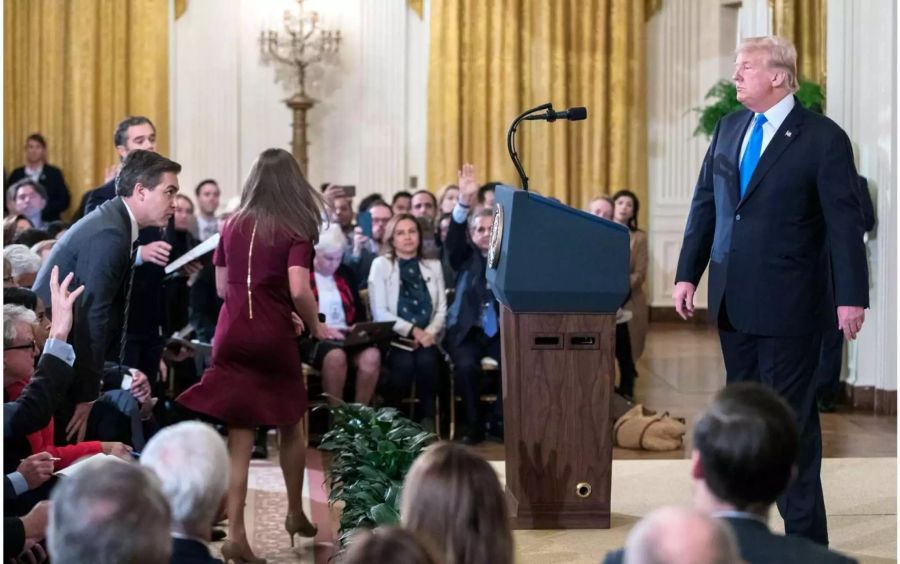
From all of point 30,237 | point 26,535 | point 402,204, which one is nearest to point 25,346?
point 26,535

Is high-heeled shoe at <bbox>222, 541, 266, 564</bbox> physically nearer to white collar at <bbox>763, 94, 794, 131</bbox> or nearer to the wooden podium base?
the wooden podium base

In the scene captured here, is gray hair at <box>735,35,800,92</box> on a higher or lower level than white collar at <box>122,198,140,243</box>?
higher

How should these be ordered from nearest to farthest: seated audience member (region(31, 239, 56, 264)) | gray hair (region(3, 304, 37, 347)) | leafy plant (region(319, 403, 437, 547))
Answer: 1. gray hair (region(3, 304, 37, 347))
2. leafy plant (region(319, 403, 437, 547))
3. seated audience member (region(31, 239, 56, 264))

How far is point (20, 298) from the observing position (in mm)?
4367

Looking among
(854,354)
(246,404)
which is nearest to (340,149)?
(854,354)

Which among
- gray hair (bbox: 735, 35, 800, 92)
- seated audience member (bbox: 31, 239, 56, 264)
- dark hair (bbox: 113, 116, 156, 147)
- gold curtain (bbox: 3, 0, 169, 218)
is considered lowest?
seated audience member (bbox: 31, 239, 56, 264)

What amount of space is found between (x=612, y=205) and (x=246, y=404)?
4.66m

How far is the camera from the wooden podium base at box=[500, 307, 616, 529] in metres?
4.92

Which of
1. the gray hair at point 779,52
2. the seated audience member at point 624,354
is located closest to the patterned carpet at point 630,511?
the gray hair at point 779,52

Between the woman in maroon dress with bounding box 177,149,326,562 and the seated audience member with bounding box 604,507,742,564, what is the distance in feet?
10.1

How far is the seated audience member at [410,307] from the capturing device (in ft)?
24.3

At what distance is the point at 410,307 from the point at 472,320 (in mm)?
344

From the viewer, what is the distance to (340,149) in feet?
42.7

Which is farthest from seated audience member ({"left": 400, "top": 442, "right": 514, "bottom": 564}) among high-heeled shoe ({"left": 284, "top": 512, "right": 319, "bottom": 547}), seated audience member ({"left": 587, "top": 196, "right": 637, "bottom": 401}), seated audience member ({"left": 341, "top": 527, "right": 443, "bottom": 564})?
seated audience member ({"left": 587, "top": 196, "right": 637, "bottom": 401})
